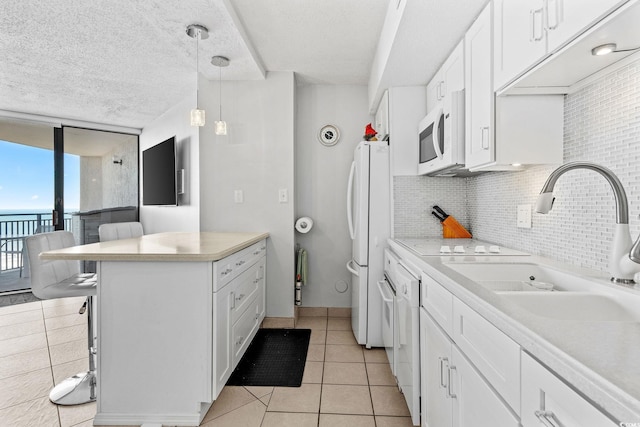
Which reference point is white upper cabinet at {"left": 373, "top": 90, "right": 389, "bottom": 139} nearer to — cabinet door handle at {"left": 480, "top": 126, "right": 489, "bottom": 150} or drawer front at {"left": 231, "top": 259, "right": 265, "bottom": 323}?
cabinet door handle at {"left": 480, "top": 126, "right": 489, "bottom": 150}

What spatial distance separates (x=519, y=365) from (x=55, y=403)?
2.41 metres

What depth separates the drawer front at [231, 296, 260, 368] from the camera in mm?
2055

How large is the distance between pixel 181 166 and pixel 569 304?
11.2 ft

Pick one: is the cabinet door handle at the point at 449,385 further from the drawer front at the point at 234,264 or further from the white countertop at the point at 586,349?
the drawer front at the point at 234,264

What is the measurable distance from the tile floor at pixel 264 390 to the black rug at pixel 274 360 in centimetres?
7

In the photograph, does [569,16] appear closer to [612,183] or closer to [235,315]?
[612,183]

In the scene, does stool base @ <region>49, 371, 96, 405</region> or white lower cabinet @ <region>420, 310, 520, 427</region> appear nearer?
white lower cabinet @ <region>420, 310, 520, 427</region>

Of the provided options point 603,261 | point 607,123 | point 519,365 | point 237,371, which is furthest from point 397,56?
point 237,371

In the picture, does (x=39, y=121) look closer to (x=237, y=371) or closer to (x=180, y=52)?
(x=180, y=52)

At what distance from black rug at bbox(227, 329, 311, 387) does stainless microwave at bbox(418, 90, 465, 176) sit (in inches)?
66.3

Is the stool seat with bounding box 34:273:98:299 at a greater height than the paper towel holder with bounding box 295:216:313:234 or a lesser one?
lesser

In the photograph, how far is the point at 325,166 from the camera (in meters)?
3.38

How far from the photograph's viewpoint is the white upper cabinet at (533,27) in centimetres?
89

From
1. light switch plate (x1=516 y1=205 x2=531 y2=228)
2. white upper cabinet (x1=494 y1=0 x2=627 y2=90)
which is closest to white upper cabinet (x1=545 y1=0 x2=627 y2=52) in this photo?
white upper cabinet (x1=494 y1=0 x2=627 y2=90)
